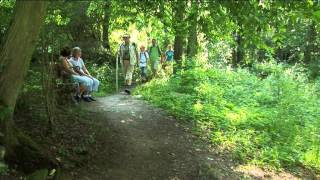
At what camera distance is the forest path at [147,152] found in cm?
794

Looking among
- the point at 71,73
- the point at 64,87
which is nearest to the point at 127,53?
the point at 71,73

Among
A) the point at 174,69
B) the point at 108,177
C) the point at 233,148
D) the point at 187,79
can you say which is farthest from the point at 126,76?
the point at 108,177

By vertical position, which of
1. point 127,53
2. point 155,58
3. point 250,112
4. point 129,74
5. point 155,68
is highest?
point 127,53

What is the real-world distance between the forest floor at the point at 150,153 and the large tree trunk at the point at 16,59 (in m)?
0.89

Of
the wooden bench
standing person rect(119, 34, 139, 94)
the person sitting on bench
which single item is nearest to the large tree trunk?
the wooden bench

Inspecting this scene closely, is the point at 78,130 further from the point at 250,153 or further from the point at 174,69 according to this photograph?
the point at 174,69

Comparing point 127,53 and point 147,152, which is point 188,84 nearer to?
point 127,53

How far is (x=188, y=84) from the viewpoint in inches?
551

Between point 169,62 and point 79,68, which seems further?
point 169,62

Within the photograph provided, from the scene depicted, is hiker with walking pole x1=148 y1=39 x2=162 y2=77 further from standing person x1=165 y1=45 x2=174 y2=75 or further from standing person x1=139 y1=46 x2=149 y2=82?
standing person x1=165 y1=45 x2=174 y2=75

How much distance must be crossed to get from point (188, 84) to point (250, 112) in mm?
2242

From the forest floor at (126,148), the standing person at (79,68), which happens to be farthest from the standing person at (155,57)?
the forest floor at (126,148)

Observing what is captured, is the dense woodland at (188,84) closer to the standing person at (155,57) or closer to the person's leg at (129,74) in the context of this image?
the standing person at (155,57)

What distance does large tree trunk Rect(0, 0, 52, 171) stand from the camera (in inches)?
243
